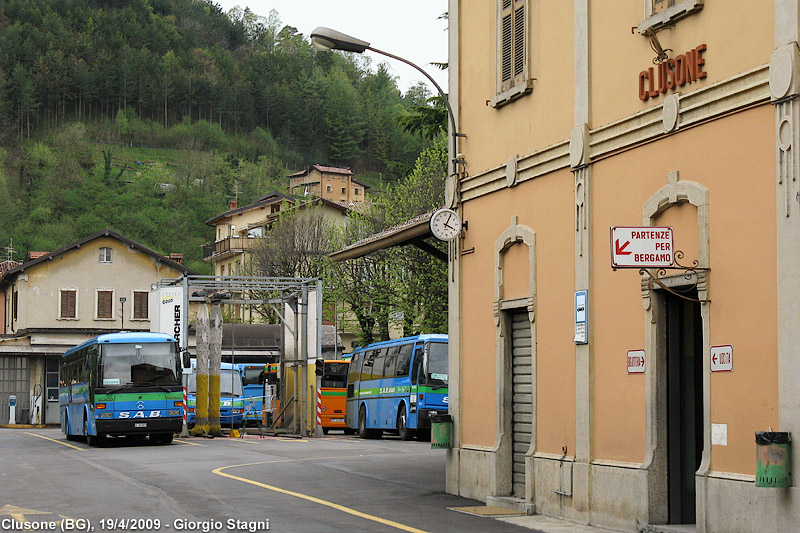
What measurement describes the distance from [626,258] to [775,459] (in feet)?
8.17

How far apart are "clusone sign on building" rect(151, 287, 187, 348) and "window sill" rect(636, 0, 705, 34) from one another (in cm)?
2472

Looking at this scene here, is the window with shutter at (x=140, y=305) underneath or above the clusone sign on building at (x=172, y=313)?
above

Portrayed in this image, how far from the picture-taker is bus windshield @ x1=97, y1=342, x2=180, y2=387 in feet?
102

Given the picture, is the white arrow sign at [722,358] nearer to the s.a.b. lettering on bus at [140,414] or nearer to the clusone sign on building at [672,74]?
the clusone sign on building at [672,74]

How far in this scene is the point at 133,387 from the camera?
3111cm

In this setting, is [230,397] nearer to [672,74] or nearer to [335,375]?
[335,375]

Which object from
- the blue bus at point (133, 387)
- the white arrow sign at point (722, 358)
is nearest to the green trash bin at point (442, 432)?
the white arrow sign at point (722, 358)

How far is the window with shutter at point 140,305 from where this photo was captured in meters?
66.6

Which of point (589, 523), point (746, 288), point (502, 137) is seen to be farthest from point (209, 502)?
point (746, 288)

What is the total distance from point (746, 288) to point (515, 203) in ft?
18.4

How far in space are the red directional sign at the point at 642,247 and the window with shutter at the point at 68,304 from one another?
57.0m

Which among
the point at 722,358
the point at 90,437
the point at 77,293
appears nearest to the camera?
the point at 722,358

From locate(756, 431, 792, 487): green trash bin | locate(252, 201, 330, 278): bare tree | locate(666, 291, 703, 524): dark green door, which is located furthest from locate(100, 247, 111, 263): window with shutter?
locate(756, 431, 792, 487): green trash bin

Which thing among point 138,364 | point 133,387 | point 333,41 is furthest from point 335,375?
point 333,41
